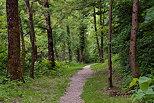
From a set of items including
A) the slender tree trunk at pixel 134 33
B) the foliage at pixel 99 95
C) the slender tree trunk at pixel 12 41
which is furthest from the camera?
the slender tree trunk at pixel 12 41

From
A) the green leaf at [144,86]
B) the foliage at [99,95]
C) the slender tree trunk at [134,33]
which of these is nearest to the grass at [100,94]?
the foliage at [99,95]

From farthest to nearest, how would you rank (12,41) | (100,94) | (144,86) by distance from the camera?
(12,41) < (100,94) < (144,86)

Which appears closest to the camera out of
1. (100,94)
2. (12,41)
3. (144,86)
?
(144,86)

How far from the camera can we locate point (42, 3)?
17.6m

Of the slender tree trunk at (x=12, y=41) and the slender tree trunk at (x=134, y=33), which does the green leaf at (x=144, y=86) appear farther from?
the slender tree trunk at (x=12, y=41)

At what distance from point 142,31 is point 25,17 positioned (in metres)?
10.9

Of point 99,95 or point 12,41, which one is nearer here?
point 99,95

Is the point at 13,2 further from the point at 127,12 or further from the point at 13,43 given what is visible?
the point at 127,12

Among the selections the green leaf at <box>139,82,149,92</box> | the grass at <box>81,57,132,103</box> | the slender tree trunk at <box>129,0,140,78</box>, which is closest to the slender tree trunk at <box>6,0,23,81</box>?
the grass at <box>81,57,132,103</box>

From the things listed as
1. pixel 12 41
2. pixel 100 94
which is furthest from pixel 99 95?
pixel 12 41

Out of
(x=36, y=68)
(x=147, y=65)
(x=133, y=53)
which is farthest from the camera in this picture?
(x=36, y=68)

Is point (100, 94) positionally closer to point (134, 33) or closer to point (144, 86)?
point (134, 33)

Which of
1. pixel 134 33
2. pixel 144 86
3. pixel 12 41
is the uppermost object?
pixel 134 33

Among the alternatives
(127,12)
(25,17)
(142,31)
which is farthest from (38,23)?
(142,31)
